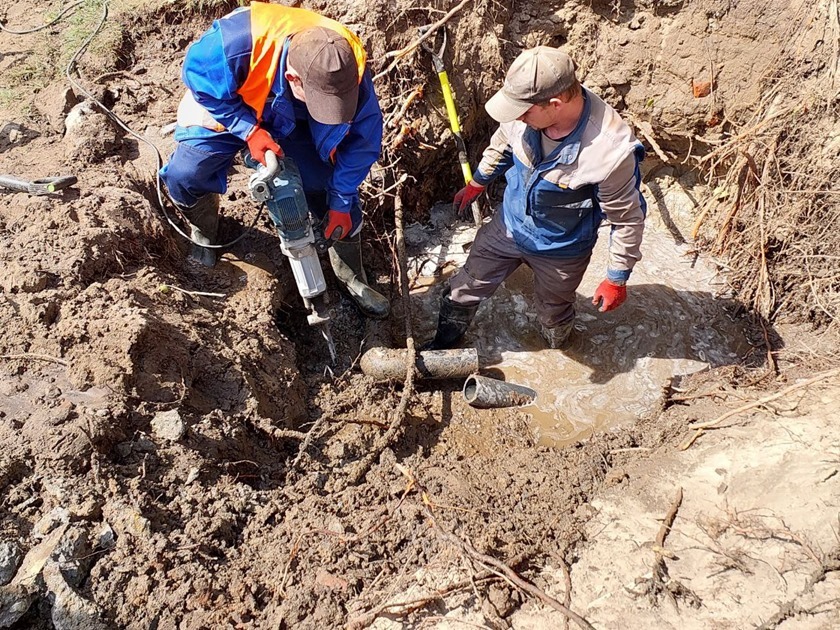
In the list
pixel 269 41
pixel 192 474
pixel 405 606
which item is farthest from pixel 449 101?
pixel 405 606

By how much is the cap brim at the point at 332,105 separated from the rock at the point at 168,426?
60.2 inches

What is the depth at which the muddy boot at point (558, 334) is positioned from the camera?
3.79m

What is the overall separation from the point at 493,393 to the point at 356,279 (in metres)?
1.18

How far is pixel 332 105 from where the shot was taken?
256 cm

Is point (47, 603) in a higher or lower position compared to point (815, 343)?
higher

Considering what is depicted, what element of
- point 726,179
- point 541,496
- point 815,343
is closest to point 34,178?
point 541,496

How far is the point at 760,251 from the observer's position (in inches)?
154

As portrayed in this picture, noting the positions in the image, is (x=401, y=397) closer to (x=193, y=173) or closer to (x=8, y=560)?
(x=193, y=173)

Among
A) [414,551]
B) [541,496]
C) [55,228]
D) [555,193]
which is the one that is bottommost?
[541,496]

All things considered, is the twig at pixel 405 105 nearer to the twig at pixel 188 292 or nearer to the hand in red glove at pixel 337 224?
Result: the hand in red glove at pixel 337 224

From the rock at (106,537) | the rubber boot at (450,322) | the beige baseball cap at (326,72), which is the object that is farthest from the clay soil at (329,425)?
the beige baseball cap at (326,72)

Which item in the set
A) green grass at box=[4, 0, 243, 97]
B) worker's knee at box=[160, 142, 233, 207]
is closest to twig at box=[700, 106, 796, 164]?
worker's knee at box=[160, 142, 233, 207]

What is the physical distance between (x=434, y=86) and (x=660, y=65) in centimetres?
174

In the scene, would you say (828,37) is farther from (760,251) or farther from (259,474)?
(259,474)
